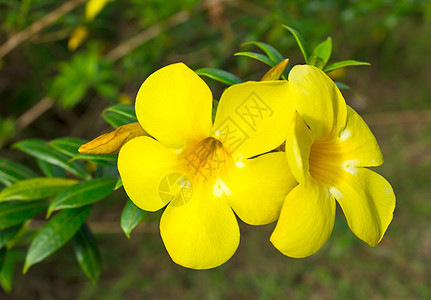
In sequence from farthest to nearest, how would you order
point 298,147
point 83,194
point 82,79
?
point 82,79 < point 83,194 < point 298,147

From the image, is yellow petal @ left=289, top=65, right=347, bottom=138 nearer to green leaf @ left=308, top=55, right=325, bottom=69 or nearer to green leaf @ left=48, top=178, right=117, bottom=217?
green leaf @ left=308, top=55, right=325, bottom=69

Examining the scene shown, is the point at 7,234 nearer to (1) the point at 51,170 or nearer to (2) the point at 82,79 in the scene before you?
(1) the point at 51,170

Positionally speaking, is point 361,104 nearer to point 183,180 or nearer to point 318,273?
point 318,273

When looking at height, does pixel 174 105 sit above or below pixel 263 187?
above

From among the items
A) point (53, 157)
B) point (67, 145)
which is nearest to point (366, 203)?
point (67, 145)

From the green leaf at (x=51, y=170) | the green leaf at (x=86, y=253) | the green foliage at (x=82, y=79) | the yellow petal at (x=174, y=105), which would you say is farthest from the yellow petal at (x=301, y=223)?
the green foliage at (x=82, y=79)

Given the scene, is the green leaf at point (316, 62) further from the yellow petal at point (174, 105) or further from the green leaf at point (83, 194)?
the green leaf at point (83, 194)

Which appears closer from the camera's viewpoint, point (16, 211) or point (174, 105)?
point (174, 105)
